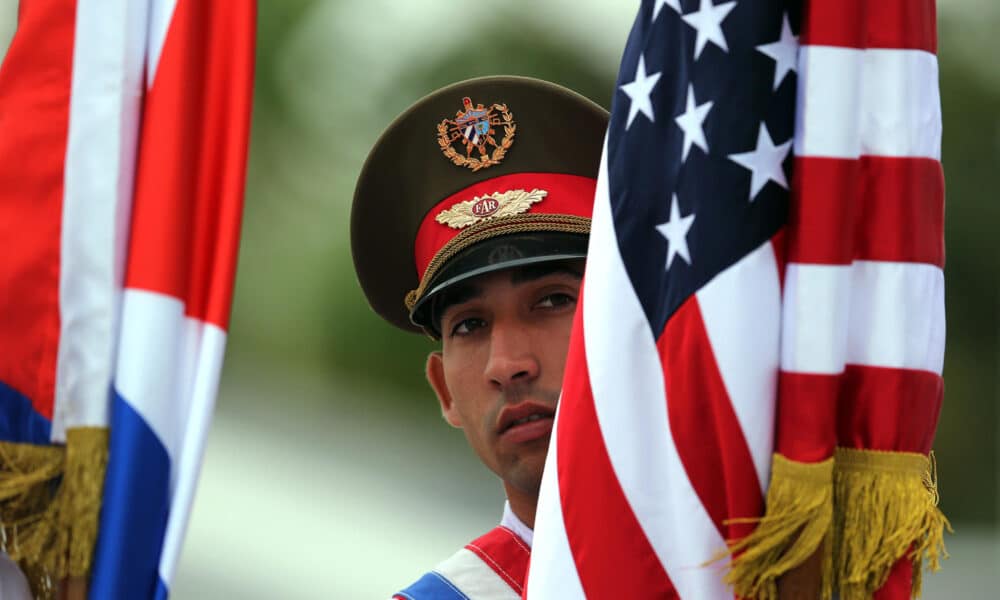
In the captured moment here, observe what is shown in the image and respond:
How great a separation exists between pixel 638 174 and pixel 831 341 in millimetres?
447

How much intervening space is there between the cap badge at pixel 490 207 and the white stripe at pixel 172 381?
1.05 metres

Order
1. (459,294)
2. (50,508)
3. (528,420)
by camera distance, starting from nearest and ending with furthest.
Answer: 1. (50,508)
2. (528,420)
3. (459,294)

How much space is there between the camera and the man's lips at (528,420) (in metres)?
2.75

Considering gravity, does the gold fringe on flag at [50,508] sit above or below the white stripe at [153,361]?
below

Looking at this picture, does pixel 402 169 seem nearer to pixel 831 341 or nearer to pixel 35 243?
pixel 35 243

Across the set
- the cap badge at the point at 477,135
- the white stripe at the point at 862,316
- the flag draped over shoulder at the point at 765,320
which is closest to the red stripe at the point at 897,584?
the flag draped over shoulder at the point at 765,320

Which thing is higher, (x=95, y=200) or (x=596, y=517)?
(x=95, y=200)

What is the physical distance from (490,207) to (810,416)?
1.42m

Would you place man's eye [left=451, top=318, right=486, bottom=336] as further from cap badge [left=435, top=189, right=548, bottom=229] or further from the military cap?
cap badge [left=435, top=189, right=548, bottom=229]

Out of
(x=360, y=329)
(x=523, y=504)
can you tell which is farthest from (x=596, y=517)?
(x=360, y=329)

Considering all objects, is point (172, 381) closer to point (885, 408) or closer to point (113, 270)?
point (113, 270)

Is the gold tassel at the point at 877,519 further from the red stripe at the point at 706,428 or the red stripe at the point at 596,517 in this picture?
the red stripe at the point at 596,517

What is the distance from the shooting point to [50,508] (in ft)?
6.10

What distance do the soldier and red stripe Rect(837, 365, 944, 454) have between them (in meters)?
1.08
